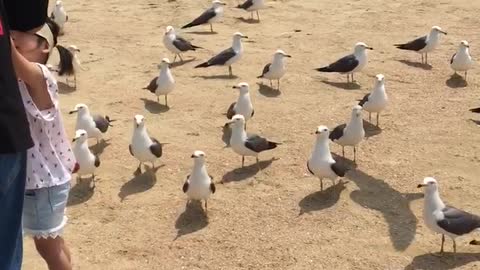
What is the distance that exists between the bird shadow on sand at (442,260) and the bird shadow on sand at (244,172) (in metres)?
2.20

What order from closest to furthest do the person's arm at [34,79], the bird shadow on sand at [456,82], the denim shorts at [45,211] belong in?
1. the person's arm at [34,79]
2. the denim shorts at [45,211]
3. the bird shadow on sand at [456,82]

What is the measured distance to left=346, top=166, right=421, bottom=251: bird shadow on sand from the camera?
21.0 ft

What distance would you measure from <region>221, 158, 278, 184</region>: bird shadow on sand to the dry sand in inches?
1.0

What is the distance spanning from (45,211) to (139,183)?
356 centimetres

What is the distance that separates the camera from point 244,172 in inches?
306

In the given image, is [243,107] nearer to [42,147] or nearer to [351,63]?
[351,63]

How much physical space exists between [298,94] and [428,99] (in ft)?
5.47

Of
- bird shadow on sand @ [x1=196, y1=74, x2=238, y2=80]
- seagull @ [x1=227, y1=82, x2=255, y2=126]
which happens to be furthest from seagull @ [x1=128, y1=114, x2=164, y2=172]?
bird shadow on sand @ [x1=196, y1=74, x2=238, y2=80]

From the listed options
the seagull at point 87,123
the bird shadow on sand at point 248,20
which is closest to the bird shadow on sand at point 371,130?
the seagull at point 87,123

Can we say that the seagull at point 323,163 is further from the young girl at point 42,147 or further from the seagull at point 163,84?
the young girl at point 42,147

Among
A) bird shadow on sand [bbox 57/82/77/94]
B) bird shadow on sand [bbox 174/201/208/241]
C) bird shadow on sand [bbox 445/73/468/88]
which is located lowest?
bird shadow on sand [bbox 445/73/468/88]

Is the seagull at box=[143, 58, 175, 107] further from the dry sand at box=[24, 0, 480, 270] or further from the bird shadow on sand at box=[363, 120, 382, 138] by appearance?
the bird shadow on sand at box=[363, 120, 382, 138]

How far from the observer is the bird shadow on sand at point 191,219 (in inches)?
260

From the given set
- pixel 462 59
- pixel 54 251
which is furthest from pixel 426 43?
pixel 54 251
